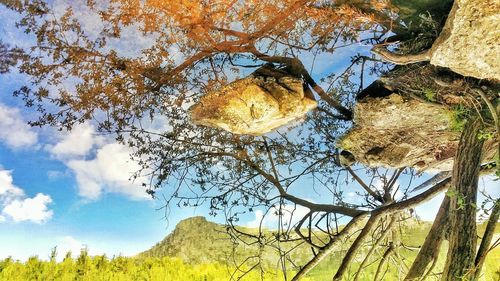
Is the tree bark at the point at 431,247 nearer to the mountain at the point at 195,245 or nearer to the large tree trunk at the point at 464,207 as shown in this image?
the large tree trunk at the point at 464,207

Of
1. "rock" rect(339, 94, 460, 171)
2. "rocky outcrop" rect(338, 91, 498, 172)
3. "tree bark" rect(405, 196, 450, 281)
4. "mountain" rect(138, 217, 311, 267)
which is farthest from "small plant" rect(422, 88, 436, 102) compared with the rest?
"mountain" rect(138, 217, 311, 267)

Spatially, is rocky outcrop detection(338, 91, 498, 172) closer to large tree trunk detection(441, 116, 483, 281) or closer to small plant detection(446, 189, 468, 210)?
large tree trunk detection(441, 116, 483, 281)

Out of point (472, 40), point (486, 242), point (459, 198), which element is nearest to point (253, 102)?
point (459, 198)

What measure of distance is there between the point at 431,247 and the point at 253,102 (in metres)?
2.86

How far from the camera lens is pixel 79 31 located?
5.26m

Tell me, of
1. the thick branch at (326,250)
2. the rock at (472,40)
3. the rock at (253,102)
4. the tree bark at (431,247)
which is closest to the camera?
the rock at (472,40)

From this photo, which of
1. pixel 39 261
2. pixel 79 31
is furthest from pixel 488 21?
pixel 39 261

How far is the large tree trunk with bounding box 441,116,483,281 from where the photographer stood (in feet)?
13.2

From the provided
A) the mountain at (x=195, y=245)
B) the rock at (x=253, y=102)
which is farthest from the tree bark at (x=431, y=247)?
the mountain at (x=195, y=245)

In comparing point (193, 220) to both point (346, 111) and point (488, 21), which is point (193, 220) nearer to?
point (346, 111)

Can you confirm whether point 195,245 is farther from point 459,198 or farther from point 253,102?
point 459,198

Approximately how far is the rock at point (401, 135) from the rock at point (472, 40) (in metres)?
0.87

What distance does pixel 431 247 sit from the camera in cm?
575

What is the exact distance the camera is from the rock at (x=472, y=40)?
316cm
